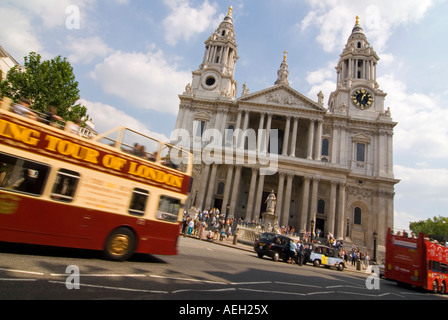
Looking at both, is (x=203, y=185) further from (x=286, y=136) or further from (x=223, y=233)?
(x=286, y=136)

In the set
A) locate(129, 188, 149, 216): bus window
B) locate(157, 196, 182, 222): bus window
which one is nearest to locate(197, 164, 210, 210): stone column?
locate(157, 196, 182, 222): bus window

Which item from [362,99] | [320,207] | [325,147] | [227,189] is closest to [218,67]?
[325,147]

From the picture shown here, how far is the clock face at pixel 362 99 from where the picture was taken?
40.5 m

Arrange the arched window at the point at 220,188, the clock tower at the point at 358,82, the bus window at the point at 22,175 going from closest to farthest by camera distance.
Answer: the bus window at the point at 22,175, the arched window at the point at 220,188, the clock tower at the point at 358,82

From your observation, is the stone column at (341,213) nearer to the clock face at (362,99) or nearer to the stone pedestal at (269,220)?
the stone pedestal at (269,220)

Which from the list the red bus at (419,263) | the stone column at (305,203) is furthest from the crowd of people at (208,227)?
the red bus at (419,263)

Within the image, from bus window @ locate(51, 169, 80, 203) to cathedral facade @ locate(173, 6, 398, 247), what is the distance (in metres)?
26.4

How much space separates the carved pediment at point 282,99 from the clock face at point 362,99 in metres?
7.95

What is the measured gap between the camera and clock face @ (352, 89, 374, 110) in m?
40.5

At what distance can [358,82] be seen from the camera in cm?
4212

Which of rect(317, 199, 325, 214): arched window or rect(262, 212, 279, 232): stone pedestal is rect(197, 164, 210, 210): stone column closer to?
rect(262, 212, 279, 232): stone pedestal

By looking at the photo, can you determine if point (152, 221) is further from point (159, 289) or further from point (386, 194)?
point (386, 194)

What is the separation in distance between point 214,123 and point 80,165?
34202 millimetres
